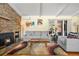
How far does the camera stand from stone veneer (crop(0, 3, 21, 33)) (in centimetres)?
315

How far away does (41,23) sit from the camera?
10.8ft

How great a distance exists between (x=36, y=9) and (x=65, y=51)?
130 cm

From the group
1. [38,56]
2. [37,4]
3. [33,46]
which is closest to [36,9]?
[37,4]

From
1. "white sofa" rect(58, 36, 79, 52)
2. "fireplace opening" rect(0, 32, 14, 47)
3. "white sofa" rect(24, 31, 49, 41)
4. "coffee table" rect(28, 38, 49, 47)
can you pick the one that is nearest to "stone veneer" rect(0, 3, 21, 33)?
"fireplace opening" rect(0, 32, 14, 47)

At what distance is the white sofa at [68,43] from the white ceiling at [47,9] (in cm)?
64

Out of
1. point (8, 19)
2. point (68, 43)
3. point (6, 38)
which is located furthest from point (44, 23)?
point (6, 38)

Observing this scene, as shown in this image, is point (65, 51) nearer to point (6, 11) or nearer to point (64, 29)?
point (64, 29)

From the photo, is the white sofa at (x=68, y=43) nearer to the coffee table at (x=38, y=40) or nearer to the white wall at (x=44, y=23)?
the white wall at (x=44, y=23)

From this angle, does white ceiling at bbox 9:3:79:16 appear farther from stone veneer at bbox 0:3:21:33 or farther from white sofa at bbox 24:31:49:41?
white sofa at bbox 24:31:49:41

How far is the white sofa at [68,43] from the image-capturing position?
10.7 ft

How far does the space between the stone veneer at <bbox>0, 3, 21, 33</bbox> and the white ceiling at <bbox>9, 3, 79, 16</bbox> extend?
0.41 feet

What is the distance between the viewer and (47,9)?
324 centimetres

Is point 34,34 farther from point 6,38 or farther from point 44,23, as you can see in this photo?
point 6,38

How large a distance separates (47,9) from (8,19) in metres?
1.00
